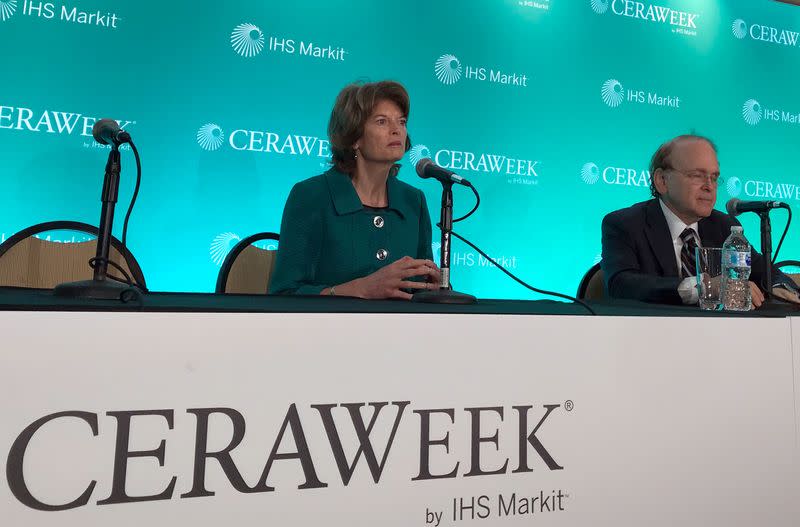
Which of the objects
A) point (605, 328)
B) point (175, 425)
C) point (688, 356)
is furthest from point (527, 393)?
point (175, 425)

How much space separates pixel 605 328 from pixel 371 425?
1.39 ft

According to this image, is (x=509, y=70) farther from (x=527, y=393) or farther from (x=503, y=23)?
(x=527, y=393)

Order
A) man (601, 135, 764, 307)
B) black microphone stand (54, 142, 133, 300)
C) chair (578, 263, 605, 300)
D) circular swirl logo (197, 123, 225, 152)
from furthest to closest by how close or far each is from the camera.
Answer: circular swirl logo (197, 123, 225, 152) → chair (578, 263, 605, 300) → man (601, 135, 764, 307) → black microphone stand (54, 142, 133, 300)

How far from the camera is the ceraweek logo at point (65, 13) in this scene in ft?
9.58

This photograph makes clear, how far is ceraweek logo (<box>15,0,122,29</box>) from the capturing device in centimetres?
292

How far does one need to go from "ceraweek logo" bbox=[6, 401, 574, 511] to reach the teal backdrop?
2.34m

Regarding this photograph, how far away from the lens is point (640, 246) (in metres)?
2.25

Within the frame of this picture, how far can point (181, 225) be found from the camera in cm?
316

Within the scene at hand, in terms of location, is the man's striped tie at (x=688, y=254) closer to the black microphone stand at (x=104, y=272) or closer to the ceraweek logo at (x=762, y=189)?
the black microphone stand at (x=104, y=272)

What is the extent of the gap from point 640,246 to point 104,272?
68.6 inches

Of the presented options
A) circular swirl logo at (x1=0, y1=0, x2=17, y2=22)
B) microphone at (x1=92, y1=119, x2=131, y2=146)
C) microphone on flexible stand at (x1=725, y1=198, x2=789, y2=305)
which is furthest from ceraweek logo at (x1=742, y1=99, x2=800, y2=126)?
microphone at (x1=92, y1=119, x2=131, y2=146)

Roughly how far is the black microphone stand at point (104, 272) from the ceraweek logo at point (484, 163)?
2.60 meters

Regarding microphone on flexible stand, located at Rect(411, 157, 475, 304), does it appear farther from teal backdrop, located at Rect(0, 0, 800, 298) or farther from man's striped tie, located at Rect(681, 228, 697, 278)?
teal backdrop, located at Rect(0, 0, 800, 298)

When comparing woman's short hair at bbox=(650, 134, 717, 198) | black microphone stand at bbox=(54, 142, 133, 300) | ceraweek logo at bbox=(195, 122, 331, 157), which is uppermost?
ceraweek logo at bbox=(195, 122, 331, 157)
